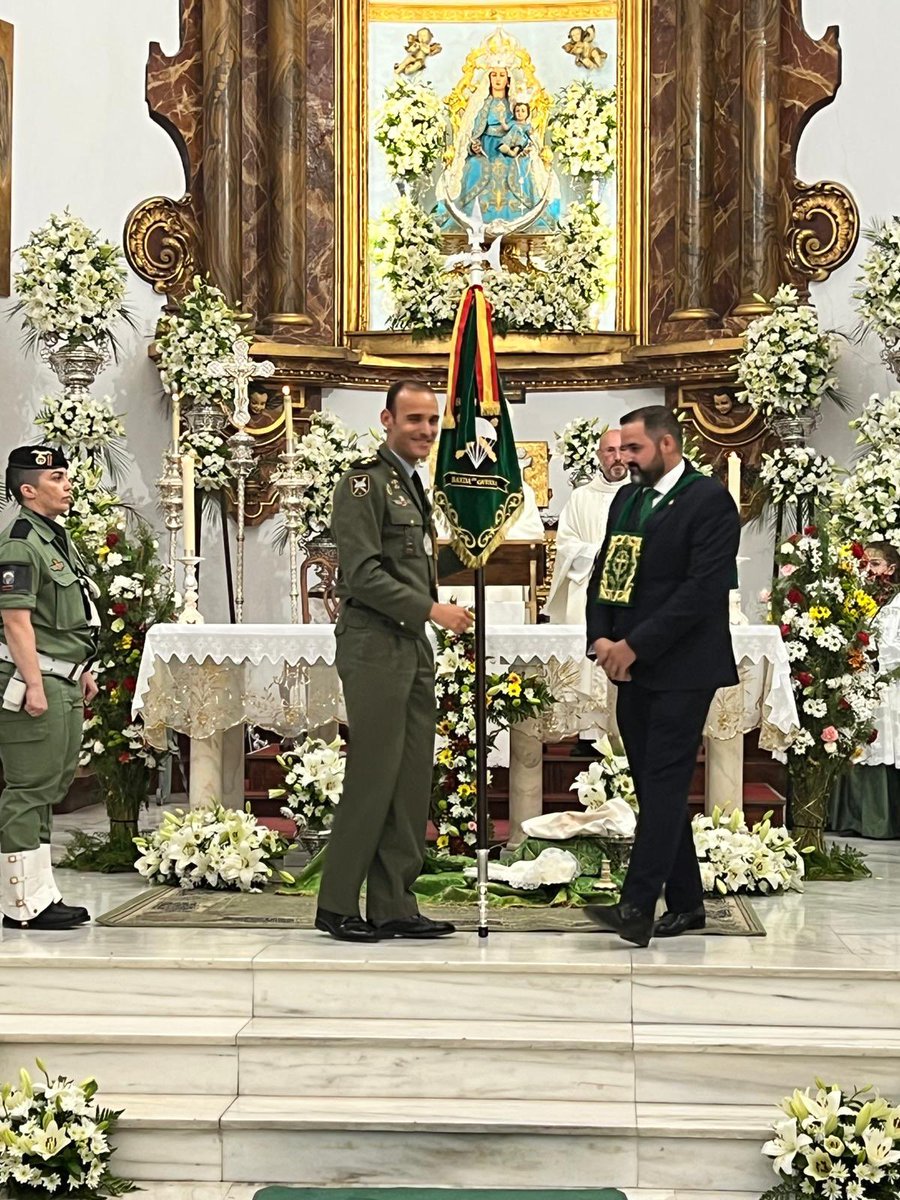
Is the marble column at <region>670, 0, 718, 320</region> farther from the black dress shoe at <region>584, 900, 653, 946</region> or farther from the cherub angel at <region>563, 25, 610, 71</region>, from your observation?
the black dress shoe at <region>584, 900, 653, 946</region>

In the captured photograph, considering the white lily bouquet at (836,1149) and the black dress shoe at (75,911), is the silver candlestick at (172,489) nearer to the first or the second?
the black dress shoe at (75,911)

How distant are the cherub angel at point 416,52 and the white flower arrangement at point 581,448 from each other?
123 inches

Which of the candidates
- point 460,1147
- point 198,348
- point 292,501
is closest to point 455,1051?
point 460,1147

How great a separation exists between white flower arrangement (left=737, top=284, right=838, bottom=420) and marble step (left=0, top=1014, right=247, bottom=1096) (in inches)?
252

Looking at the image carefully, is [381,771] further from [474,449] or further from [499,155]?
[499,155]

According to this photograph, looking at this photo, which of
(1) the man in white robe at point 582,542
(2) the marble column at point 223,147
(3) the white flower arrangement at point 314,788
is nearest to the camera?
(3) the white flower arrangement at point 314,788

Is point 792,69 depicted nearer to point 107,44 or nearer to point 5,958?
point 107,44

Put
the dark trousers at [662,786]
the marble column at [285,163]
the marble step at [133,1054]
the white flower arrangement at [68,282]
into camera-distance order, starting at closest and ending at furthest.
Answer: the marble step at [133,1054] → the dark trousers at [662,786] → the white flower arrangement at [68,282] → the marble column at [285,163]

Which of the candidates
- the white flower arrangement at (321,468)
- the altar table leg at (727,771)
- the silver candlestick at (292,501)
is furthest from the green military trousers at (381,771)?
the white flower arrangement at (321,468)

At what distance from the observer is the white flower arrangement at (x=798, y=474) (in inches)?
425

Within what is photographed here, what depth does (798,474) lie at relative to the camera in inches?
425

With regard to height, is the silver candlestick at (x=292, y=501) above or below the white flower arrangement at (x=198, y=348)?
below

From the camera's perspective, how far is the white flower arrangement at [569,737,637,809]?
7691mm

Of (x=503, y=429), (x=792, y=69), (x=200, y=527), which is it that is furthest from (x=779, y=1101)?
(x=792, y=69)
